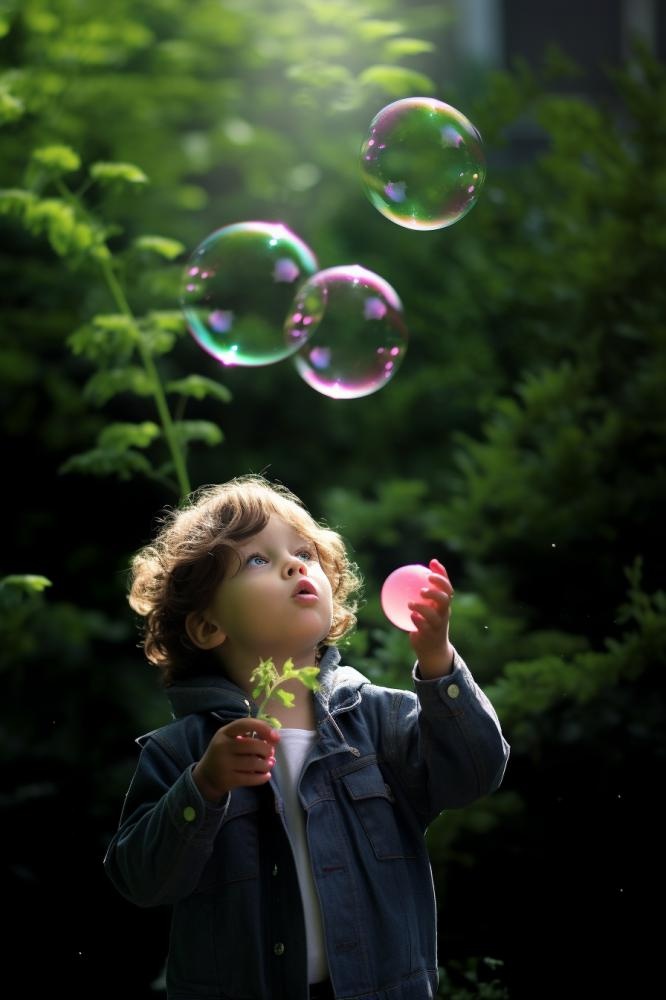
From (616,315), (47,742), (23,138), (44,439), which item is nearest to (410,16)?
(23,138)

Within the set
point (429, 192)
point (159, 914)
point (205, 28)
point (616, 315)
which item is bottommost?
point (159, 914)

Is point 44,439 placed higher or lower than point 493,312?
lower

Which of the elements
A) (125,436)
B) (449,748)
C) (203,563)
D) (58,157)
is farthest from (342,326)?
(449,748)

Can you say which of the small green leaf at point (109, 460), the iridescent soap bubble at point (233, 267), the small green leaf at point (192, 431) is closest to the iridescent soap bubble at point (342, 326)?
the iridescent soap bubble at point (233, 267)

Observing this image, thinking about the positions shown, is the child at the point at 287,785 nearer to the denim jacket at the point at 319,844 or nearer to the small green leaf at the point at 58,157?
the denim jacket at the point at 319,844

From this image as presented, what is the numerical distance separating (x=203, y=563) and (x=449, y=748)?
19.3 inches

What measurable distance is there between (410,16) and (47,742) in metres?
4.69

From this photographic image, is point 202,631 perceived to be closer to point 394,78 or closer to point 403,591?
point 403,591

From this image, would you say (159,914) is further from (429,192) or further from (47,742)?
(429,192)

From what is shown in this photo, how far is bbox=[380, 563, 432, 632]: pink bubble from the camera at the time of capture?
217cm

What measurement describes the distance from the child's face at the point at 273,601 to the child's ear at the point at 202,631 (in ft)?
0.05

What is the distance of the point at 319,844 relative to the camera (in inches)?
81.0

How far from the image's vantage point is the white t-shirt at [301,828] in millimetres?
2033

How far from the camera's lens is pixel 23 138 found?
5.27m
